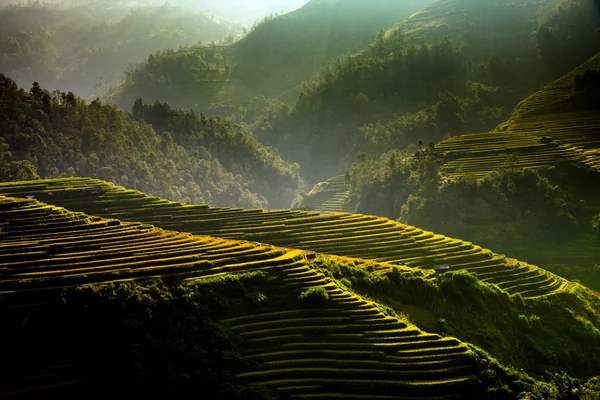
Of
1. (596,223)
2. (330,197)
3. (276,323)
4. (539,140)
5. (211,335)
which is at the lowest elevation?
(330,197)

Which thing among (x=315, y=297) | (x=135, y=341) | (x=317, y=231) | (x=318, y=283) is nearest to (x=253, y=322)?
(x=315, y=297)

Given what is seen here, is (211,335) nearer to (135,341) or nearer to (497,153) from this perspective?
(135,341)

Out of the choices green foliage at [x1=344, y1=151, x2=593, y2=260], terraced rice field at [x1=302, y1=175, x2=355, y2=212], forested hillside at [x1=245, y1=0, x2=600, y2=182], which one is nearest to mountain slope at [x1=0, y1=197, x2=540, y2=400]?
green foliage at [x1=344, y1=151, x2=593, y2=260]

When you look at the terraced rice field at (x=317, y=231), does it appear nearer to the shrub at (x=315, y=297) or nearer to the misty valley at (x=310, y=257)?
the misty valley at (x=310, y=257)

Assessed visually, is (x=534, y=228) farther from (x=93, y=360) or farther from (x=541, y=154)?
(x=93, y=360)

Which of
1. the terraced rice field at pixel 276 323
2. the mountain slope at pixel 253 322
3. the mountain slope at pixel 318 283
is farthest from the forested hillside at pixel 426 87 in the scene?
the mountain slope at pixel 253 322

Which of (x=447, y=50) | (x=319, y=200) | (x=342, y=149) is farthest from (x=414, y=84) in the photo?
(x=319, y=200)

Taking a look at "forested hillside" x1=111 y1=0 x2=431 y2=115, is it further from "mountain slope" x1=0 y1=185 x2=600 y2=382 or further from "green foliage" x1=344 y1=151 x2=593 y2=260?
"mountain slope" x1=0 y1=185 x2=600 y2=382

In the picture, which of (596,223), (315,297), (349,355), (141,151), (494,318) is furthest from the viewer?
(141,151)
